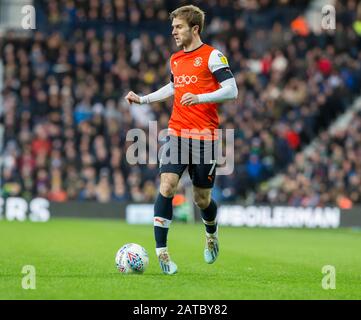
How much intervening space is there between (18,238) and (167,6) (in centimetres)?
1397

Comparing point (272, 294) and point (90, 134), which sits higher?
point (90, 134)

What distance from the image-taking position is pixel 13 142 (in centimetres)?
2622

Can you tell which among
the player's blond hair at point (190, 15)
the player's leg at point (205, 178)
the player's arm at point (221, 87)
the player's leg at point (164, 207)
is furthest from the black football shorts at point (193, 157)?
the player's blond hair at point (190, 15)

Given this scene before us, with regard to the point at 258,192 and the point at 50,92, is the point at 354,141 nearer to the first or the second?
the point at 258,192

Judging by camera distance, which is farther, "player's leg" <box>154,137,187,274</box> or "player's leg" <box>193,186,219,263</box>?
"player's leg" <box>193,186,219,263</box>

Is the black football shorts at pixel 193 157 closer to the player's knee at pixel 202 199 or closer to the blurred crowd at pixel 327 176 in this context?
the player's knee at pixel 202 199

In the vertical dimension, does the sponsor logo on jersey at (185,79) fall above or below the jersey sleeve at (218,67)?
below

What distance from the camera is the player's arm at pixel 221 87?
10000 millimetres

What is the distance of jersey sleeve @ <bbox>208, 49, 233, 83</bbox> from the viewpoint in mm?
10297

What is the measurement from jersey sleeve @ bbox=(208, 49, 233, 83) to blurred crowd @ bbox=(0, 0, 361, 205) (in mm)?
14322

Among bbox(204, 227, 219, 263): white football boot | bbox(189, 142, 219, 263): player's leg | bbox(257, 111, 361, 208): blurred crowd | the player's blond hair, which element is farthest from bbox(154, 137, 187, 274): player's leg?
bbox(257, 111, 361, 208): blurred crowd

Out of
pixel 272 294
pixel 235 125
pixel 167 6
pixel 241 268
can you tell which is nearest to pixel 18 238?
pixel 241 268

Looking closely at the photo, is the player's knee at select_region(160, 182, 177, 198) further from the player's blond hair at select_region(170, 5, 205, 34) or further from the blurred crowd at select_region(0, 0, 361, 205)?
the blurred crowd at select_region(0, 0, 361, 205)

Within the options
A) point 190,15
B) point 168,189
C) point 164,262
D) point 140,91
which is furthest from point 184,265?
point 140,91
